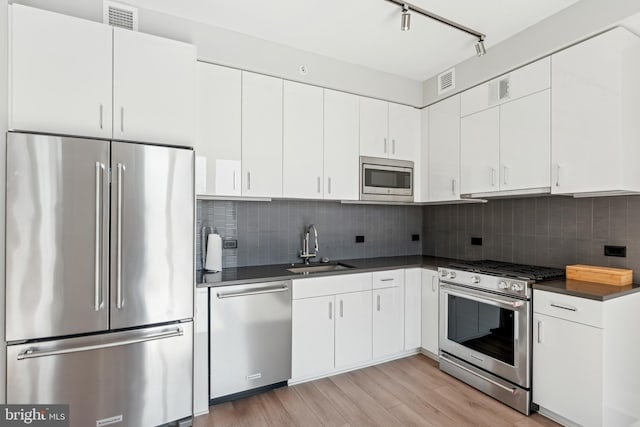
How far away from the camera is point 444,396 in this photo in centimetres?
255

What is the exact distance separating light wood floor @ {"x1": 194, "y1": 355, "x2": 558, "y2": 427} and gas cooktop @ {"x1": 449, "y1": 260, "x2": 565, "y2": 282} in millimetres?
933

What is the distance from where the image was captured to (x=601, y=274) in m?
2.28

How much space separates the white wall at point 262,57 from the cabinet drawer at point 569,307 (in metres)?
2.18

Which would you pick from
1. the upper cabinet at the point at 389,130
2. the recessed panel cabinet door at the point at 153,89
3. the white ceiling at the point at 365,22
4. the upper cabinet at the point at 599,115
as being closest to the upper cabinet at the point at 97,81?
the recessed panel cabinet door at the point at 153,89

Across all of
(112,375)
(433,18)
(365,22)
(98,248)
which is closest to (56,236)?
(98,248)

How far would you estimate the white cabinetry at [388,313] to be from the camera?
3037 millimetres

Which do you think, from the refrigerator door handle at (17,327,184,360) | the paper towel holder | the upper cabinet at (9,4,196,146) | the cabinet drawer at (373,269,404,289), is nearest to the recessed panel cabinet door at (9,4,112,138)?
the upper cabinet at (9,4,196,146)

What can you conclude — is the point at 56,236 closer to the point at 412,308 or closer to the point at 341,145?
the point at 341,145

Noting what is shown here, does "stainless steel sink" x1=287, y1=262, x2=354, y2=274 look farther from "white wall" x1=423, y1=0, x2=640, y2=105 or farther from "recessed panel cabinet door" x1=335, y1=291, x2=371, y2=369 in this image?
"white wall" x1=423, y1=0, x2=640, y2=105

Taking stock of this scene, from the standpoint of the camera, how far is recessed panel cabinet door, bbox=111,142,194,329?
1.94m

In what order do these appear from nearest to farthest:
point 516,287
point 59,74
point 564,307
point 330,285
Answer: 1. point 59,74
2. point 564,307
3. point 516,287
4. point 330,285

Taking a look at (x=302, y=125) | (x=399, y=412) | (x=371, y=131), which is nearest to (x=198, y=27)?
(x=302, y=125)

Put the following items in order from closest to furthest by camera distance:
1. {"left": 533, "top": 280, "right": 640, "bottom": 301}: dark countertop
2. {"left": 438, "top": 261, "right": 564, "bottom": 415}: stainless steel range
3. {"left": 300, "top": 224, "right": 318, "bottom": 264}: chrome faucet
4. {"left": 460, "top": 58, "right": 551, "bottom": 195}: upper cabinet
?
1. {"left": 533, "top": 280, "right": 640, "bottom": 301}: dark countertop
2. {"left": 438, "top": 261, "right": 564, "bottom": 415}: stainless steel range
3. {"left": 460, "top": 58, "right": 551, "bottom": 195}: upper cabinet
4. {"left": 300, "top": 224, "right": 318, "bottom": 264}: chrome faucet

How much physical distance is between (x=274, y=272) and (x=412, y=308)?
4.70 feet
